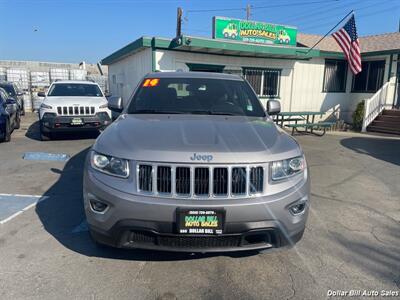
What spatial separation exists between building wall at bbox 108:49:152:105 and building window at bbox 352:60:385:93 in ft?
33.5

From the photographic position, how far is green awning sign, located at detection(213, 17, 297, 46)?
484 inches

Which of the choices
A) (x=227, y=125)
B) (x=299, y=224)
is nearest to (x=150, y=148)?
(x=227, y=125)

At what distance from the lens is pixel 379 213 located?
438 cm

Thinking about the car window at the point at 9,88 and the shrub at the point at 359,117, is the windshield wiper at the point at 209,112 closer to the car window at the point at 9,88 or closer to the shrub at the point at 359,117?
the shrub at the point at 359,117

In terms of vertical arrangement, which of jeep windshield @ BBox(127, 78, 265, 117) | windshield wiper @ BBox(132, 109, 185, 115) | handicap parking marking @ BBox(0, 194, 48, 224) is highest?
jeep windshield @ BBox(127, 78, 265, 117)

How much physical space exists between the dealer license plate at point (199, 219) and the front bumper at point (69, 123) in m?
7.32

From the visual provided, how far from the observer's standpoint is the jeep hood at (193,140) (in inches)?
98.0

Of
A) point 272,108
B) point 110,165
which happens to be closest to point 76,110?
point 272,108

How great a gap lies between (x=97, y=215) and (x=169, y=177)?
2.23 feet

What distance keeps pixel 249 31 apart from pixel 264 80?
2078 millimetres

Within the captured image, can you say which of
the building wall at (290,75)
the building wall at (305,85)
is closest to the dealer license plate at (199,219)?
the building wall at (290,75)

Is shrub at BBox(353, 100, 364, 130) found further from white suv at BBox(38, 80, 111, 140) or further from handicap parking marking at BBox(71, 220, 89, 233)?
handicap parking marking at BBox(71, 220, 89, 233)

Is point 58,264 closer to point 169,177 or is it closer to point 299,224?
point 169,177

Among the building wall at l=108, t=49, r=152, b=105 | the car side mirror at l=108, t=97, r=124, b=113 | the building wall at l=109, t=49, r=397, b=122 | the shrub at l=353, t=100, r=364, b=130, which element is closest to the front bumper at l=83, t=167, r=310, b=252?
the car side mirror at l=108, t=97, r=124, b=113
